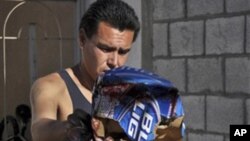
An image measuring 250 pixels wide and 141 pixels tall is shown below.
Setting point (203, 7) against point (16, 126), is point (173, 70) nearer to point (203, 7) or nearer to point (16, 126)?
point (203, 7)

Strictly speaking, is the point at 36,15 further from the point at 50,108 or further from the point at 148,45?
the point at 50,108

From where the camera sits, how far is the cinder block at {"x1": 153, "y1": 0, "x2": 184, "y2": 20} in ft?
13.5

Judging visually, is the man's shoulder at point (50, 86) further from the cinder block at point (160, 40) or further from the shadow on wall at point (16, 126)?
the shadow on wall at point (16, 126)

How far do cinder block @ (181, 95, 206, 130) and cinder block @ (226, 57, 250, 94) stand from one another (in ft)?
0.80

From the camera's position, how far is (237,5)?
3744 millimetres

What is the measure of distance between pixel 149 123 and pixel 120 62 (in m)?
0.43

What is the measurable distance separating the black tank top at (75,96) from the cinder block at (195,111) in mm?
1994

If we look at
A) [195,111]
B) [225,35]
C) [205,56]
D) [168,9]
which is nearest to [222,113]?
[195,111]

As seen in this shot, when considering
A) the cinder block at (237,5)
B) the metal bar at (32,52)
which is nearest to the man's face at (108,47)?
the cinder block at (237,5)

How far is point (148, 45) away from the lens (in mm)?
4363

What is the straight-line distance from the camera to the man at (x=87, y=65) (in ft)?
5.90

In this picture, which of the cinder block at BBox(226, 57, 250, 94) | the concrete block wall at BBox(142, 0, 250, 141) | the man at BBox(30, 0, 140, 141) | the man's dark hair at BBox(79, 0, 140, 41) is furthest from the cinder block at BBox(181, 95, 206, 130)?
the man's dark hair at BBox(79, 0, 140, 41)

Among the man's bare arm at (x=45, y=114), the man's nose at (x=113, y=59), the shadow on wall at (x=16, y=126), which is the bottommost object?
the shadow on wall at (x=16, y=126)

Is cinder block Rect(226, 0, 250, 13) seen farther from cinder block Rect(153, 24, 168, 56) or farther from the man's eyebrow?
the man's eyebrow
